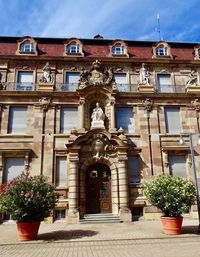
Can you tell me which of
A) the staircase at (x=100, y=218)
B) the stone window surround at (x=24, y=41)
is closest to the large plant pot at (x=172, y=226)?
the staircase at (x=100, y=218)


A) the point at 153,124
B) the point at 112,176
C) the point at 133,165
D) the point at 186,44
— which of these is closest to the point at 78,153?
the point at 112,176

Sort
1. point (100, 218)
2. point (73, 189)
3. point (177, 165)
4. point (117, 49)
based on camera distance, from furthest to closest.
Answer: point (117, 49) → point (177, 165) → point (73, 189) → point (100, 218)

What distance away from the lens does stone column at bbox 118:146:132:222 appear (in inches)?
699

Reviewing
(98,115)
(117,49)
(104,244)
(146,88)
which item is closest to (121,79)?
(146,88)

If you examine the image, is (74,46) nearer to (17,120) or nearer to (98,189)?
(17,120)

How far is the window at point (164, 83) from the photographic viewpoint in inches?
909

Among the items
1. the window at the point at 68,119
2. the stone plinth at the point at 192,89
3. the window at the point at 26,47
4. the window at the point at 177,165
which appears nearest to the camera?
the window at the point at 177,165

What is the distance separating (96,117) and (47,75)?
17.1 feet

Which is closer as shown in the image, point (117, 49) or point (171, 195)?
point (171, 195)

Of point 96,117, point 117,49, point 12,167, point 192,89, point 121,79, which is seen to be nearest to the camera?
point 12,167

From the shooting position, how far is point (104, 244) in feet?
36.3

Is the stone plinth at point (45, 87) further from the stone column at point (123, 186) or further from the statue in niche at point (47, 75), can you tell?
the stone column at point (123, 186)

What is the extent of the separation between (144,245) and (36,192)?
5.07 m

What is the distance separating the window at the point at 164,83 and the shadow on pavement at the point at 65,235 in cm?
1356
